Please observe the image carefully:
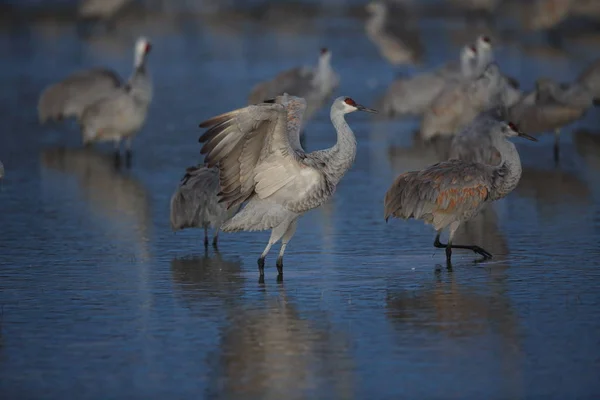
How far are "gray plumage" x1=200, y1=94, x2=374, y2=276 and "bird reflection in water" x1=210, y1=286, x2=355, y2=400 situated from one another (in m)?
1.22

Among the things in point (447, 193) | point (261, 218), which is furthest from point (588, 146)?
point (261, 218)

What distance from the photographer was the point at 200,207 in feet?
40.5

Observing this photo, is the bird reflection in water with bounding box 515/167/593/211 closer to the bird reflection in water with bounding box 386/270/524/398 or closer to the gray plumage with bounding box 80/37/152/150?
the bird reflection in water with bounding box 386/270/524/398

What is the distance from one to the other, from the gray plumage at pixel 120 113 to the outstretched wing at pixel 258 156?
7332 millimetres

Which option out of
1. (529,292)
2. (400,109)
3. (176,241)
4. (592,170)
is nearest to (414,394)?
(529,292)

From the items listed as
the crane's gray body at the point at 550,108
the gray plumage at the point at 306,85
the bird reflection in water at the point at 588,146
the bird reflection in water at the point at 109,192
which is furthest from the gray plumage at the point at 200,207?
the gray plumage at the point at 306,85

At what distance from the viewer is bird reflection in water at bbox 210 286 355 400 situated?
7.83 metres

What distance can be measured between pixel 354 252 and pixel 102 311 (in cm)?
293

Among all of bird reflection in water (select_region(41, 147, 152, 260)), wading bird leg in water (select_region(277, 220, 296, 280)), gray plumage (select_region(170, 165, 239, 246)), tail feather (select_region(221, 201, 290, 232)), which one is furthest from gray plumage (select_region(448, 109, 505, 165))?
tail feather (select_region(221, 201, 290, 232))

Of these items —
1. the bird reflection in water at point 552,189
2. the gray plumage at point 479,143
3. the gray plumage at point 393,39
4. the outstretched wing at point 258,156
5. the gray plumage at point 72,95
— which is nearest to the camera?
the outstretched wing at point 258,156

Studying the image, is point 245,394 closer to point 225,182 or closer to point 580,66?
point 225,182

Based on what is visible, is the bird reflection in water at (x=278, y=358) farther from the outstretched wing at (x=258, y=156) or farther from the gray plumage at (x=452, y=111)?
the gray plumage at (x=452, y=111)

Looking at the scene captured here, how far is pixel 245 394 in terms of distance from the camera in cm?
772

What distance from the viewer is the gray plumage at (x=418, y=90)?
2177 centimetres
